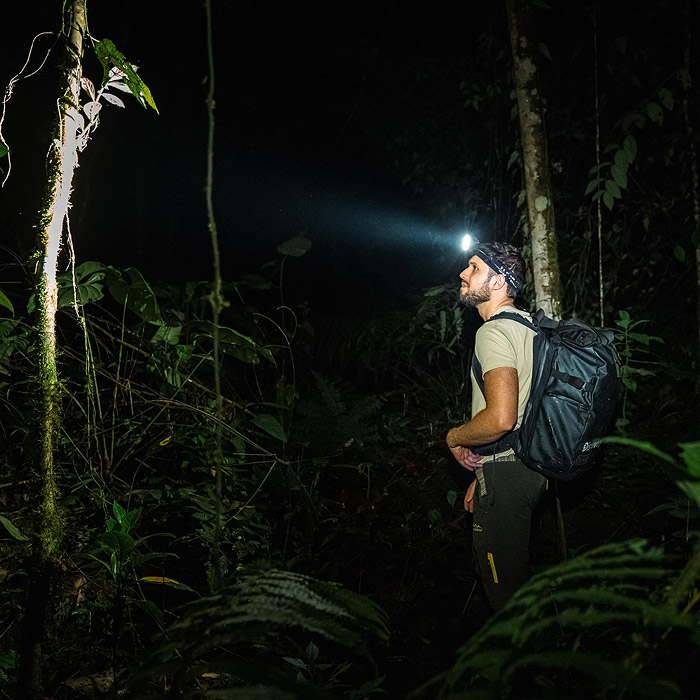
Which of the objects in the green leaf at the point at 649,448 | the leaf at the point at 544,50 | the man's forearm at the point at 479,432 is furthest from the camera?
the leaf at the point at 544,50

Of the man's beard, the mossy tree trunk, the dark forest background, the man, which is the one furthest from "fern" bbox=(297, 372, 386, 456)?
the mossy tree trunk

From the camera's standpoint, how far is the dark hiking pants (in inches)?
104

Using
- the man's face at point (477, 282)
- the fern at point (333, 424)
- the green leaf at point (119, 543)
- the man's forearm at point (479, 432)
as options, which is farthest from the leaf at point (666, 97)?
the green leaf at point (119, 543)

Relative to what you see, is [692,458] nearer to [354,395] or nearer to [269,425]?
[269,425]

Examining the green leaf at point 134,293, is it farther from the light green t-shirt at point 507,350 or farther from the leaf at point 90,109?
the light green t-shirt at point 507,350

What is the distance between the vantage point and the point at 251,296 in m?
8.99

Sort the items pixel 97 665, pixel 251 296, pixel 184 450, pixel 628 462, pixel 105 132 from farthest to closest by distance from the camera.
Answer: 1. pixel 251 296
2. pixel 105 132
3. pixel 628 462
4. pixel 184 450
5. pixel 97 665

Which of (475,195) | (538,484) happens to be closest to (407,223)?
(475,195)

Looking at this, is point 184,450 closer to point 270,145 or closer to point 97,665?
point 97,665

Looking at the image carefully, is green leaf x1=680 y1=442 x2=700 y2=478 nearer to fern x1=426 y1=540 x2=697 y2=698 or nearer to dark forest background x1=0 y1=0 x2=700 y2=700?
dark forest background x1=0 y1=0 x2=700 y2=700

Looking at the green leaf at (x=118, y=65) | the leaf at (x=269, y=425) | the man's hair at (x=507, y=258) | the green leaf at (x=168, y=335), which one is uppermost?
the green leaf at (x=118, y=65)

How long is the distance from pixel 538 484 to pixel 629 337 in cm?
232

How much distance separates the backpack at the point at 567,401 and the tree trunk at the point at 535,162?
1029 millimetres

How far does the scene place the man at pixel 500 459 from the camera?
8.23 ft
